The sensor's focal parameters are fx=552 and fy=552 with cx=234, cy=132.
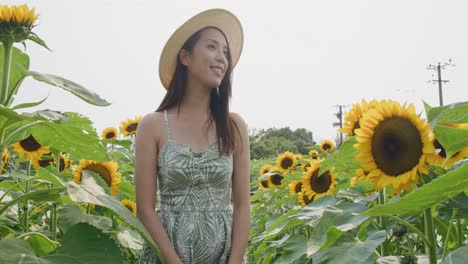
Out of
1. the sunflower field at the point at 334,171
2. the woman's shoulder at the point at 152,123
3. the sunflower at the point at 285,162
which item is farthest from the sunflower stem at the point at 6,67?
the sunflower at the point at 285,162

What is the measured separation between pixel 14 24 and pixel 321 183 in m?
2.21

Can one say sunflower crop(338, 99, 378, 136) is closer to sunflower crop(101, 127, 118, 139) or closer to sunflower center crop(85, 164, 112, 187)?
sunflower center crop(85, 164, 112, 187)

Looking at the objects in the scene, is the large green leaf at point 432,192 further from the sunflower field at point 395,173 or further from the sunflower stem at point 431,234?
the sunflower stem at point 431,234

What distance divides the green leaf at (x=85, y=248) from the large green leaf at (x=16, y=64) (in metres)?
0.55

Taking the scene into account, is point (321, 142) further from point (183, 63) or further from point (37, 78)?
point (37, 78)

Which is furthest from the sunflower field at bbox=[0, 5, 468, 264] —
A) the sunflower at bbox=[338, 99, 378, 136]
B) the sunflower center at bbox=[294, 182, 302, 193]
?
the sunflower center at bbox=[294, 182, 302, 193]

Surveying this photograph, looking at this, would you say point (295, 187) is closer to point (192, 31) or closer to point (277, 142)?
point (192, 31)

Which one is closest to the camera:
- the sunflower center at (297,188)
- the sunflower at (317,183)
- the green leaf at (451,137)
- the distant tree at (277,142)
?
the green leaf at (451,137)

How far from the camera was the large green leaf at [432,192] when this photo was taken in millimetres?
874

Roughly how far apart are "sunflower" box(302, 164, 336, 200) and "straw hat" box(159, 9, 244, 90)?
118cm

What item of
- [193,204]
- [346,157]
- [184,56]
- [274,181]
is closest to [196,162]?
[193,204]

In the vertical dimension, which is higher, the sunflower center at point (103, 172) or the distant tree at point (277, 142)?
the sunflower center at point (103, 172)

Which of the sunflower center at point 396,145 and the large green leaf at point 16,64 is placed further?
the large green leaf at point 16,64

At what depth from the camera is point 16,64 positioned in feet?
Result: 5.51
